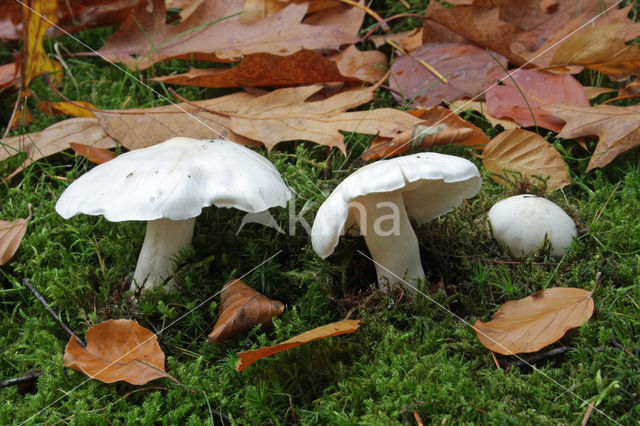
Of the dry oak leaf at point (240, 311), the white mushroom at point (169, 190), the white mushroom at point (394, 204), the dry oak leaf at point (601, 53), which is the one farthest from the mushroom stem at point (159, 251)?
the dry oak leaf at point (601, 53)

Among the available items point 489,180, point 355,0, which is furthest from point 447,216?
point 355,0

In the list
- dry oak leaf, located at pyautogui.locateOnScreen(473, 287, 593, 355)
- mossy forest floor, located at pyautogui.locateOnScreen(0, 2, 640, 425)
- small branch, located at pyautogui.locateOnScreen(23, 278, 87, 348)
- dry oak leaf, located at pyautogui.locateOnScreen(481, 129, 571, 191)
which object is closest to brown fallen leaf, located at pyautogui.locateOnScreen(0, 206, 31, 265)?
mossy forest floor, located at pyautogui.locateOnScreen(0, 2, 640, 425)

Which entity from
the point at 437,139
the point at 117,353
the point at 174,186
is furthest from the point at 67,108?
the point at 437,139

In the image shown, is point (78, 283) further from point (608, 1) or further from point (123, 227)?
point (608, 1)

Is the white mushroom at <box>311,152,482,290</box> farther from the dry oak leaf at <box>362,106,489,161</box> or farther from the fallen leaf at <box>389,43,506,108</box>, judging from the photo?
the fallen leaf at <box>389,43,506,108</box>

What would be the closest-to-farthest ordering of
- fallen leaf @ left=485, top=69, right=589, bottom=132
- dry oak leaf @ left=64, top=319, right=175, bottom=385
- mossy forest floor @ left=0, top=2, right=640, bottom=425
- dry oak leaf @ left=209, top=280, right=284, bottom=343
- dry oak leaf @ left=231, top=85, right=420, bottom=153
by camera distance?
1. mossy forest floor @ left=0, top=2, right=640, bottom=425
2. dry oak leaf @ left=64, top=319, right=175, bottom=385
3. dry oak leaf @ left=209, top=280, right=284, bottom=343
4. dry oak leaf @ left=231, top=85, right=420, bottom=153
5. fallen leaf @ left=485, top=69, right=589, bottom=132

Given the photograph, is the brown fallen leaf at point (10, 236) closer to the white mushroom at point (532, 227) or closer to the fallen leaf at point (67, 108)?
the fallen leaf at point (67, 108)
